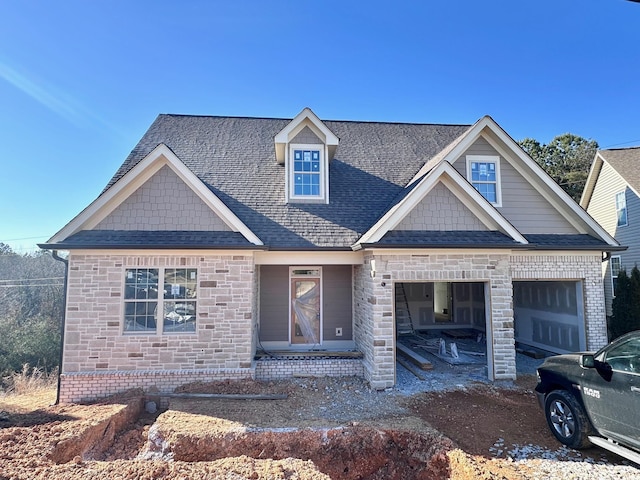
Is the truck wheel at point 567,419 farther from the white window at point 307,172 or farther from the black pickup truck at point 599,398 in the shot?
the white window at point 307,172

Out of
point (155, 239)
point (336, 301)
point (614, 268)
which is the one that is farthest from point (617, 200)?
point (155, 239)

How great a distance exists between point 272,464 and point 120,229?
6.66 metres

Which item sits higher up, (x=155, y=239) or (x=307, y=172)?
(x=307, y=172)

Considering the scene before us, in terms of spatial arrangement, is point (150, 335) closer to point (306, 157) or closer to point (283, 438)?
point (283, 438)

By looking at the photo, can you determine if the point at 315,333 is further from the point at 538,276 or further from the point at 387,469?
the point at 538,276

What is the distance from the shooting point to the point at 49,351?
14.7m

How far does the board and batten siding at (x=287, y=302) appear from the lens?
10492 millimetres

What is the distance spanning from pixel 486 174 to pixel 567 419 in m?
7.03

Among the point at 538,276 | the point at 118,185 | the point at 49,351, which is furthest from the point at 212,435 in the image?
the point at 49,351

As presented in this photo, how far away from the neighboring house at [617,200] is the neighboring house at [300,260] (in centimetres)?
763

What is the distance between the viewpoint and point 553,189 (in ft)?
32.7

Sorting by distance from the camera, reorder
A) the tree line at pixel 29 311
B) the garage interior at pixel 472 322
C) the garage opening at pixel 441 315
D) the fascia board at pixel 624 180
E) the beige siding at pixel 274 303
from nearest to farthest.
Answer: the garage interior at pixel 472 322, the beige siding at pixel 274 303, the garage opening at pixel 441 315, the tree line at pixel 29 311, the fascia board at pixel 624 180

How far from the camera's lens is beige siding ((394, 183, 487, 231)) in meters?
8.61

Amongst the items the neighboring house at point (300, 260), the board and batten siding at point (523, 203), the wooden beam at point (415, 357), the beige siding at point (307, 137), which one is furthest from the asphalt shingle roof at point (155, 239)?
the board and batten siding at point (523, 203)
